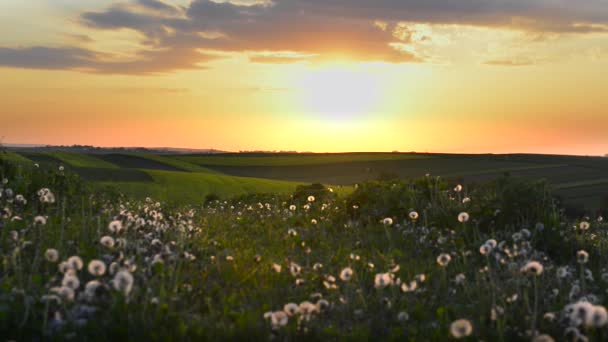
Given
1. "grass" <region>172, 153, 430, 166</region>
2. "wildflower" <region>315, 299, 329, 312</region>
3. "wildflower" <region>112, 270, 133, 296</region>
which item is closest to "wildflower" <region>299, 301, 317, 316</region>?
"wildflower" <region>315, 299, 329, 312</region>

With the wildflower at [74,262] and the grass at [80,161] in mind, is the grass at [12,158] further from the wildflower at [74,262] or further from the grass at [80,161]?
the grass at [80,161]

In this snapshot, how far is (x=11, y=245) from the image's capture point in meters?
7.07

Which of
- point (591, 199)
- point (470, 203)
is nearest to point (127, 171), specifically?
point (591, 199)

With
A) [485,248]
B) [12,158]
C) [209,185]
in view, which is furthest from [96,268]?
[209,185]

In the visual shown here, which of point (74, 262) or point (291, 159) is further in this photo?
point (291, 159)

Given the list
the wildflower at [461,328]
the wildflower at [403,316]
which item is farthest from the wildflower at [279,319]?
the wildflower at [461,328]

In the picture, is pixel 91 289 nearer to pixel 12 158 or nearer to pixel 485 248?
pixel 485 248

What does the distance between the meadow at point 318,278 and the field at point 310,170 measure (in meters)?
33.7

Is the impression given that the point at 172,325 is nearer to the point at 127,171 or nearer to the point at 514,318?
the point at 514,318

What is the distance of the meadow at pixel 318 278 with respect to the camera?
16.1 feet

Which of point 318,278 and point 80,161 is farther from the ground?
point 318,278

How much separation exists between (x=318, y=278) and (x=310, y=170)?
267 feet

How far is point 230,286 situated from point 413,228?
15.4ft

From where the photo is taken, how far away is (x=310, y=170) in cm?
8819
